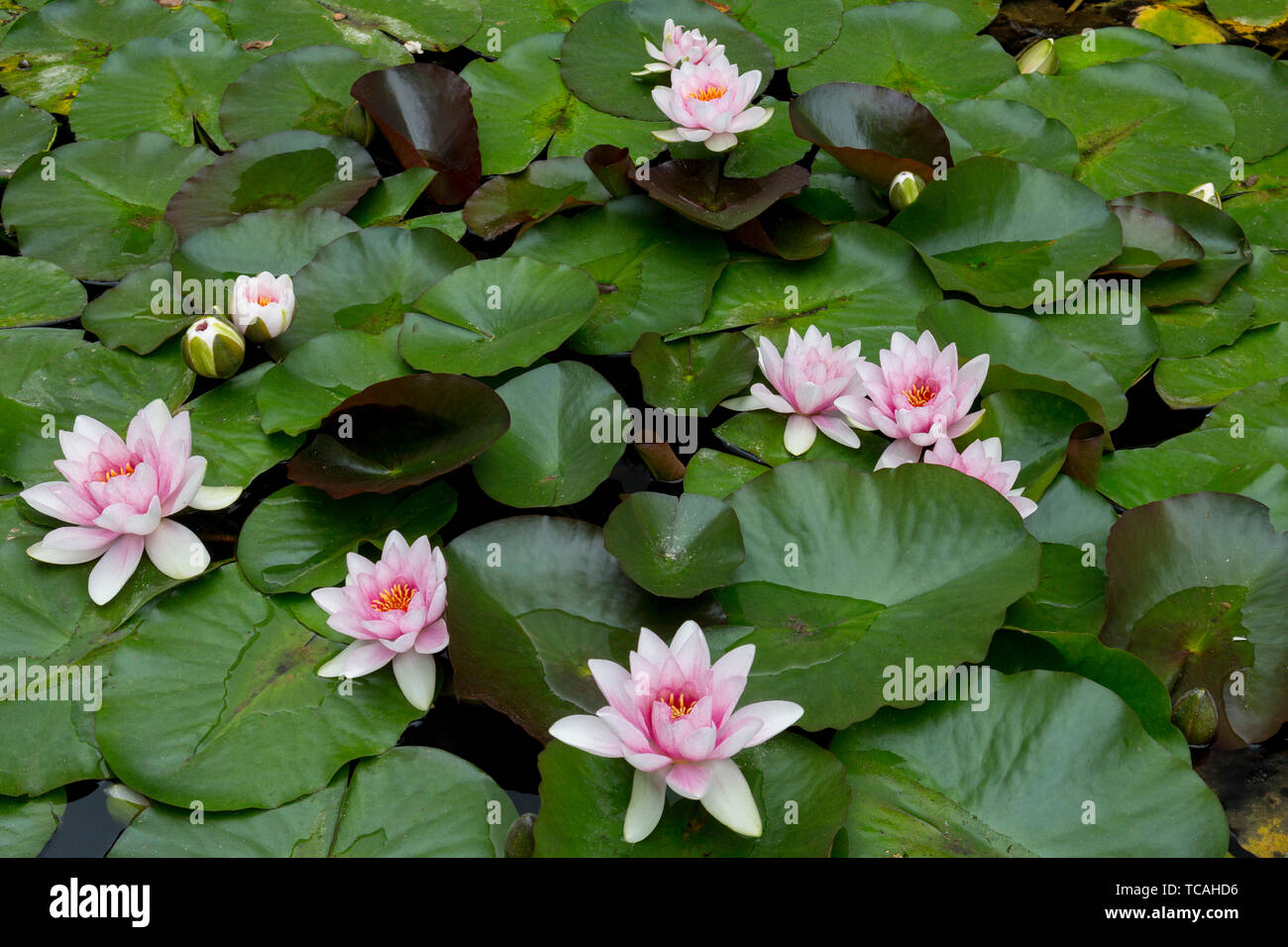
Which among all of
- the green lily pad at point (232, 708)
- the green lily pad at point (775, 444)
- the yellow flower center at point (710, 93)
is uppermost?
the yellow flower center at point (710, 93)

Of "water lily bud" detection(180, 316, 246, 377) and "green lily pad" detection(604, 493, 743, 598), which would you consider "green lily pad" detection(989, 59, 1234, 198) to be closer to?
"green lily pad" detection(604, 493, 743, 598)

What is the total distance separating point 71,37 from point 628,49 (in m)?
2.43

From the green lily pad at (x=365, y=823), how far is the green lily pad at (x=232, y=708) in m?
0.04

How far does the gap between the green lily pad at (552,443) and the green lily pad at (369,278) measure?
55cm

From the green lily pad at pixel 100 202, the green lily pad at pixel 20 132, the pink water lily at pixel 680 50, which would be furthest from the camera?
the green lily pad at pixel 20 132

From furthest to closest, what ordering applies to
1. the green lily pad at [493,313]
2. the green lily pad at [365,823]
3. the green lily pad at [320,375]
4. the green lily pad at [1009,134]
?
1. the green lily pad at [1009,134]
2. the green lily pad at [493,313]
3. the green lily pad at [320,375]
4. the green lily pad at [365,823]

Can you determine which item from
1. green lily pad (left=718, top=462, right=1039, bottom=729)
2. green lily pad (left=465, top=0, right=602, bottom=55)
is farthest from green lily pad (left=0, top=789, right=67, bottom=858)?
green lily pad (left=465, top=0, right=602, bottom=55)

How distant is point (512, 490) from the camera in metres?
2.38

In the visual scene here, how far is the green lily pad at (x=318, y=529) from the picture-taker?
7.36 ft

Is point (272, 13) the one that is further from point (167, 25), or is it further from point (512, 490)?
point (512, 490)

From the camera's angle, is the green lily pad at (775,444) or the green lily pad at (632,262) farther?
the green lily pad at (632,262)

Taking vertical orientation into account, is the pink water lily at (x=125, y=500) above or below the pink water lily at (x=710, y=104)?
below

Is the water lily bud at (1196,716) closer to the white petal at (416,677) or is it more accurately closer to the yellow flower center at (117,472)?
the white petal at (416,677)

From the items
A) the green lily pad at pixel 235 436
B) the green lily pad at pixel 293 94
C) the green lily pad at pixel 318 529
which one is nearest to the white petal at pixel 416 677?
the green lily pad at pixel 318 529
